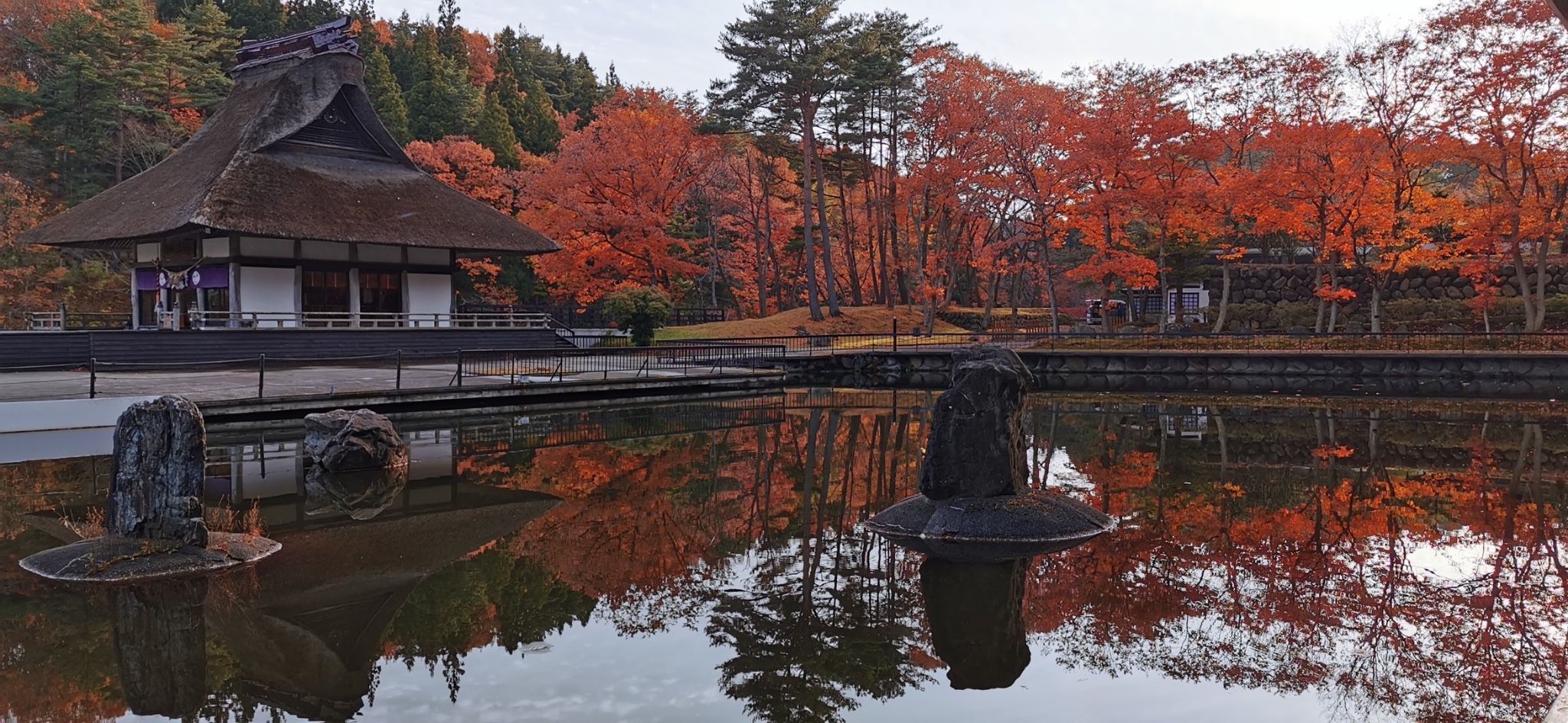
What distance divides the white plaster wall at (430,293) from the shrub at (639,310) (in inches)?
253

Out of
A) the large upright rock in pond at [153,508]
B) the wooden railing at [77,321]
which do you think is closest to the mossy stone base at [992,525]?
the large upright rock in pond at [153,508]

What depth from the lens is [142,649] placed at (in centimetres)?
662

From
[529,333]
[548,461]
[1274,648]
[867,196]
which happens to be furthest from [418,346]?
[1274,648]

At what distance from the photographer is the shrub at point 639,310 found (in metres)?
30.2

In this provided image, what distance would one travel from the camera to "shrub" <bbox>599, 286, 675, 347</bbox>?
30.2m

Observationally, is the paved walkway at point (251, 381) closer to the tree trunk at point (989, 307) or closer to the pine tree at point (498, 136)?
the tree trunk at point (989, 307)

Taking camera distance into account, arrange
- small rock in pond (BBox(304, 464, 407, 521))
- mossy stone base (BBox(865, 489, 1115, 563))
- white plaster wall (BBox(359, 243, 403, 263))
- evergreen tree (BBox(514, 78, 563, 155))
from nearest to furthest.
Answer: mossy stone base (BBox(865, 489, 1115, 563)) < small rock in pond (BBox(304, 464, 407, 521)) < white plaster wall (BBox(359, 243, 403, 263)) < evergreen tree (BBox(514, 78, 563, 155))

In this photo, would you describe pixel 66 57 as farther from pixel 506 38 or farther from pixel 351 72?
pixel 506 38

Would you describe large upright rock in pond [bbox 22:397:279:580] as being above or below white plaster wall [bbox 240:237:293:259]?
below

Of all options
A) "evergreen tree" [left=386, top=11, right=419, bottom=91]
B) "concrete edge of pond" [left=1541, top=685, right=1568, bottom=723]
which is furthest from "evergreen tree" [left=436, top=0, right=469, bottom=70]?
"concrete edge of pond" [left=1541, top=685, right=1568, bottom=723]

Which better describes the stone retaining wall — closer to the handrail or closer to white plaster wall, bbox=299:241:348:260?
the handrail

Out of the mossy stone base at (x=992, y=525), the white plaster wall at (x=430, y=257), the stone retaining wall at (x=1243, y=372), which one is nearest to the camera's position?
the mossy stone base at (x=992, y=525)

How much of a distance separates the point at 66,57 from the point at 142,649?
151 feet

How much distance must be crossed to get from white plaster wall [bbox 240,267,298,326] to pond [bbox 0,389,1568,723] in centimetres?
1586
